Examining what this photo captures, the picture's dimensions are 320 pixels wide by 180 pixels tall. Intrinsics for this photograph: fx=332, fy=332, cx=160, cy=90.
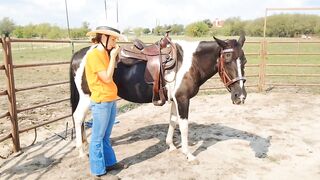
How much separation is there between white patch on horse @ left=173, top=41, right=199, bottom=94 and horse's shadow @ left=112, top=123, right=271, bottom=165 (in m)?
1.04

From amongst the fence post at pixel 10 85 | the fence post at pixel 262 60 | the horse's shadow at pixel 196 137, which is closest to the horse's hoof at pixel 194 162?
the horse's shadow at pixel 196 137

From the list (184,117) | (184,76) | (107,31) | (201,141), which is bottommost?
(201,141)

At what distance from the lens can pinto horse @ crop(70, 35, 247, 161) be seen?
393cm

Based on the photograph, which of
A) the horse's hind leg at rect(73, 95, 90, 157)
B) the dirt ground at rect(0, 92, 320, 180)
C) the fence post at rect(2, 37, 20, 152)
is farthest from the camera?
the fence post at rect(2, 37, 20, 152)

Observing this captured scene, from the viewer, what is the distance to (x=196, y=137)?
522 centimetres

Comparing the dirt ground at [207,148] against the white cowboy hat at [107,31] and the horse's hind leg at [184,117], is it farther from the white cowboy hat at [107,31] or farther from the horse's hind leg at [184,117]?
the white cowboy hat at [107,31]

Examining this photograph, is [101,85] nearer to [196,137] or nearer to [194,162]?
[194,162]

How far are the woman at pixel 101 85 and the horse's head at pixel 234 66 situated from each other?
1310mm

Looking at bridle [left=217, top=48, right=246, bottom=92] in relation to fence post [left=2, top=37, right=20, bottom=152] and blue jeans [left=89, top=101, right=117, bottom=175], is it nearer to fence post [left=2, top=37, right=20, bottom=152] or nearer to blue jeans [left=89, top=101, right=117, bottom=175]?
blue jeans [left=89, top=101, right=117, bottom=175]

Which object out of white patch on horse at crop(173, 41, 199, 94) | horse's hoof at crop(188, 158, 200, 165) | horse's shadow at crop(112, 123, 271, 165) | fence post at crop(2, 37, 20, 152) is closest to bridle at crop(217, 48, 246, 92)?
white patch on horse at crop(173, 41, 199, 94)

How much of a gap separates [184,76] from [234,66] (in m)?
0.61

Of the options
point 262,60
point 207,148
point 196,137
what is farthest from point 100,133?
point 262,60

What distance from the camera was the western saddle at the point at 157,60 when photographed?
4090 millimetres

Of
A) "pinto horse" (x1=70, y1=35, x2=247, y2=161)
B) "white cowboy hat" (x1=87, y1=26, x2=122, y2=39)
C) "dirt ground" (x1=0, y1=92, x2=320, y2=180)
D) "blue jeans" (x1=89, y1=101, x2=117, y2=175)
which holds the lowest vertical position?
"dirt ground" (x1=0, y1=92, x2=320, y2=180)
